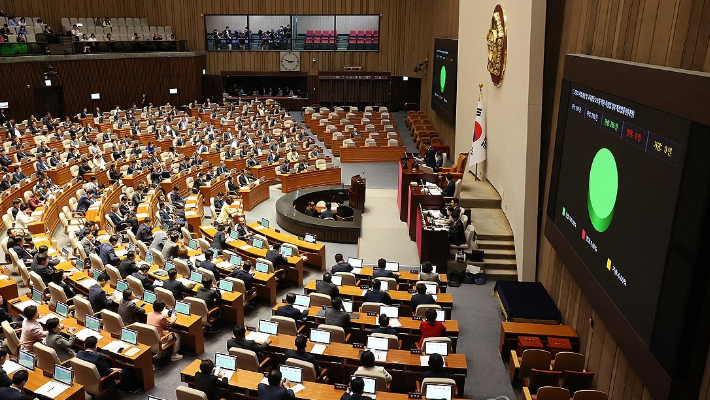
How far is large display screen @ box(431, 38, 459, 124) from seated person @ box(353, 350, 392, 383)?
15937 mm

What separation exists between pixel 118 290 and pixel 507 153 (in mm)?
8674

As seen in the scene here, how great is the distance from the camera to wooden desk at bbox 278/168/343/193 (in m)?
19.6

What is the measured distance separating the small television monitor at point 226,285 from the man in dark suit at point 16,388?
A: 12.5 ft

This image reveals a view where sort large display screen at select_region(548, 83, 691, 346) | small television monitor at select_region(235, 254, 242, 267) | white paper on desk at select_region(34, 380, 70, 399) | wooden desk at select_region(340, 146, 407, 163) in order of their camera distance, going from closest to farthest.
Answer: large display screen at select_region(548, 83, 691, 346) < white paper on desk at select_region(34, 380, 70, 399) < small television monitor at select_region(235, 254, 242, 267) < wooden desk at select_region(340, 146, 407, 163)

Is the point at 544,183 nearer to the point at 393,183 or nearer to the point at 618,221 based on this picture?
the point at 618,221

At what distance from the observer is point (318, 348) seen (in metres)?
8.23

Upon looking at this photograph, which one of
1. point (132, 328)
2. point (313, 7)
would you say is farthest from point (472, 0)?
point (313, 7)

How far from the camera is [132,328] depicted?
841 cm

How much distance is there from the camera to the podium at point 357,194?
55.4ft

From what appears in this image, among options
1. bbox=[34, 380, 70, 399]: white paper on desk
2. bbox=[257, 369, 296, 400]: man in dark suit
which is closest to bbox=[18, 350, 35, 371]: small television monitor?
bbox=[34, 380, 70, 399]: white paper on desk

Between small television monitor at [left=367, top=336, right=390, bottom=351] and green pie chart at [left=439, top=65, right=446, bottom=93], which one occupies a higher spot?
green pie chart at [left=439, top=65, right=446, bottom=93]

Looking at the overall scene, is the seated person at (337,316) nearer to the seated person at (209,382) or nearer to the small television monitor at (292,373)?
the small television monitor at (292,373)

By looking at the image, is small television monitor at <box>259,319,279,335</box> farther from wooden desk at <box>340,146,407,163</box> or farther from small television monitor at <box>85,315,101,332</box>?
wooden desk at <box>340,146,407,163</box>

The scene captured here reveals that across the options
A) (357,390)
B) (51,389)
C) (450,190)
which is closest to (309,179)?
(450,190)
